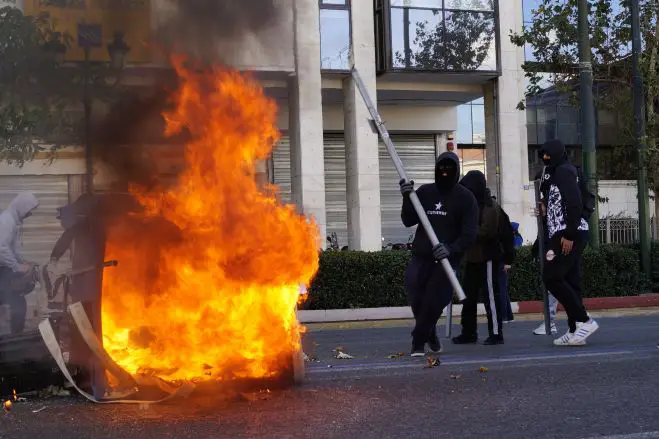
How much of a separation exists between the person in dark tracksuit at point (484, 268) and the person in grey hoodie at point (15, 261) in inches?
156

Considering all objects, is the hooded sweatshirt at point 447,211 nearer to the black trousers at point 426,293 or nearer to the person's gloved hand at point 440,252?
the black trousers at point 426,293

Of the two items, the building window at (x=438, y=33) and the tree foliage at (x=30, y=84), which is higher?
the building window at (x=438, y=33)

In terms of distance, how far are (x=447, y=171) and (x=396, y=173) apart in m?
14.2

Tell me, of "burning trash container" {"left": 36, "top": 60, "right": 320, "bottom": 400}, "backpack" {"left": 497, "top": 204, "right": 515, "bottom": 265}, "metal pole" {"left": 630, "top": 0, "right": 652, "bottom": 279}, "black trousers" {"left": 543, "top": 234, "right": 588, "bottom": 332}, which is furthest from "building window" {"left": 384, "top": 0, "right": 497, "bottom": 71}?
"burning trash container" {"left": 36, "top": 60, "right": 320, "bottom": 400}

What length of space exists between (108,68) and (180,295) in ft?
5.68

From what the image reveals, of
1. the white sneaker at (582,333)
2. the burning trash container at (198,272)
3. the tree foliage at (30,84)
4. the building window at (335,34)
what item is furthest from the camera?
the building window at (335,34)

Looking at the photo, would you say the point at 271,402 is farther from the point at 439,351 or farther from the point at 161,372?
the point at 439,351

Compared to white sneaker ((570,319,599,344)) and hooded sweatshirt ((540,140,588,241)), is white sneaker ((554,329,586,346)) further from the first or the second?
hooded sweatshirt ((540,140,588,241))

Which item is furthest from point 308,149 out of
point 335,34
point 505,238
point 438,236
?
point 438,236

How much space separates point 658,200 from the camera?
72.6 ft

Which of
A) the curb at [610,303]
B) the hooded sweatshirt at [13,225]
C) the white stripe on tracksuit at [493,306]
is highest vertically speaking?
the hooded sweatshirt at [13,225]

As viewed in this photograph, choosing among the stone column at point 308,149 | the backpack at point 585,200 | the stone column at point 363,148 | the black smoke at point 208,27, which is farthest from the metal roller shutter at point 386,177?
the black smoke at point 208,27

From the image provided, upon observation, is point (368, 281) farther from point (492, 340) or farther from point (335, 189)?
point (335, 189)

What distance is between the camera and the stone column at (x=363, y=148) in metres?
16.3
